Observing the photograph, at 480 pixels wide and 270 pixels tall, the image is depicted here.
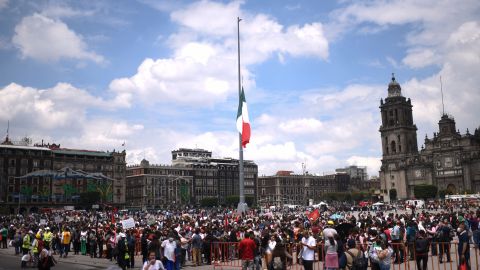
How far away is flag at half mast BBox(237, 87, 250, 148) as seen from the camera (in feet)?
96.6

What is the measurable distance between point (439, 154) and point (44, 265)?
103306 millimetres

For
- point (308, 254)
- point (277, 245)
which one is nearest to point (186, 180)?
point (308, 254)

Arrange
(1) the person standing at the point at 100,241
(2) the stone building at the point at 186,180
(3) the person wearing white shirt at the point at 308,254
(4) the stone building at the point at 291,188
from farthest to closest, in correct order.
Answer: (4) the stone building at the point at 291,188 → (2) the stone building at the point at 186,180 → (1) the person standing at the point at 100,241 → (3) the person wearing white shirt at the point at 308,254

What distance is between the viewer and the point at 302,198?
162m

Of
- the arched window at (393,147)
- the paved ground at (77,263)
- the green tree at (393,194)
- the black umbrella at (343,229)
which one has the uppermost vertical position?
the arched window at (393,147)

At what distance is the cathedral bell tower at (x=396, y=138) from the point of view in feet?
363

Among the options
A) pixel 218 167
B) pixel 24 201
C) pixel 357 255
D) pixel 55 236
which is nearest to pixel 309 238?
pixel 357 255

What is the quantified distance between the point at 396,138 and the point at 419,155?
7613 millimetres

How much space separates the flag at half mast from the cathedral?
251 ft

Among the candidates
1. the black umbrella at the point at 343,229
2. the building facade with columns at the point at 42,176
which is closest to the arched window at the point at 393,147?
the building facade with columns at the point at 42,176

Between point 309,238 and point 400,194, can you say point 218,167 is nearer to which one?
point 400,194

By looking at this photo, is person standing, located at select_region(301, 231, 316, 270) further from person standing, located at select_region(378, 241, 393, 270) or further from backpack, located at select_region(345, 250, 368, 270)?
person standing, located at select_region(378, 241, 393, 270)

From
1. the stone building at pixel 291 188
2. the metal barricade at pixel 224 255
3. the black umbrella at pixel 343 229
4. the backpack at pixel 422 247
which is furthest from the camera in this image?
the stone building at pixel 291 188

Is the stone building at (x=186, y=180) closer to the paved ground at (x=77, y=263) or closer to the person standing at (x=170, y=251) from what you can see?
the paved ground at (x=77, y=263)
